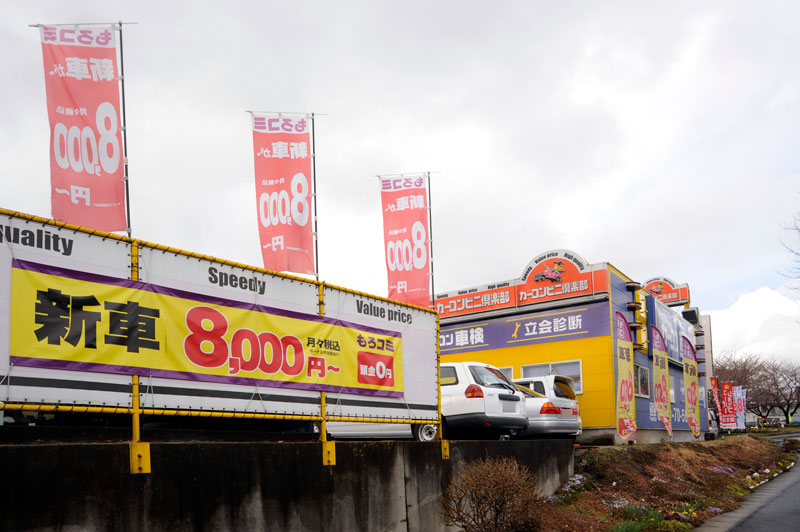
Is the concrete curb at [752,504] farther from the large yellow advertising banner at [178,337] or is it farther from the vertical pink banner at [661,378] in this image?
the large yellow advertising banner at [178,337]

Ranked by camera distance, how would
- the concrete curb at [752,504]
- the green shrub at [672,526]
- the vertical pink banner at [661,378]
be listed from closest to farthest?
the green shrub at [672,526]
the concrete curb at [752,504]
the vertical pink banner at [661,378]

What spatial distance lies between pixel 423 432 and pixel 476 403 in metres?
1.74

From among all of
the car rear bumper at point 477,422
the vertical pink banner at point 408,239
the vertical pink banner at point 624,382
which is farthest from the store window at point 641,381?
the car rear bumper at point 477,422

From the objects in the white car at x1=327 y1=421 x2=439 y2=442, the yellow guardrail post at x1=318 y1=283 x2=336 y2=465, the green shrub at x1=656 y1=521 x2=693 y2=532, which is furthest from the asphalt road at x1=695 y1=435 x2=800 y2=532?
the yellow guardrail post at x1=318 y1=283 x2=336 y2=465

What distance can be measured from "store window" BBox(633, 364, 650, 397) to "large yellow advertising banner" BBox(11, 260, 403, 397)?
16.2m

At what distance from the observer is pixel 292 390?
765cm

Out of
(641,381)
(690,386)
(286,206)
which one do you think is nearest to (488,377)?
(286,206)

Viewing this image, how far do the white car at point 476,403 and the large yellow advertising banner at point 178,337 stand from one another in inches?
163

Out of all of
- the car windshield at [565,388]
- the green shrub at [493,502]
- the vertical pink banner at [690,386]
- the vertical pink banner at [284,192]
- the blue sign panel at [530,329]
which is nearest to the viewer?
the green shrub at [493,502]

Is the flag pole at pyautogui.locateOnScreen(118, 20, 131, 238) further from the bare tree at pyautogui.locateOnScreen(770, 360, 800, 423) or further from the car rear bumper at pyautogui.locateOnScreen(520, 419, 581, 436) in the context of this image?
the bare tree at pyautogui.locateOnScreen(770, 360, 800, 423)

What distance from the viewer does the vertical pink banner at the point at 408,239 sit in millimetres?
16469

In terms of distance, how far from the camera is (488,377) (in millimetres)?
13633

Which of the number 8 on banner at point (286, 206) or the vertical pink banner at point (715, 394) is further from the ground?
the number 8 on banner at point (286, 206)

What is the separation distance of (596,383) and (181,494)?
16989 mm
